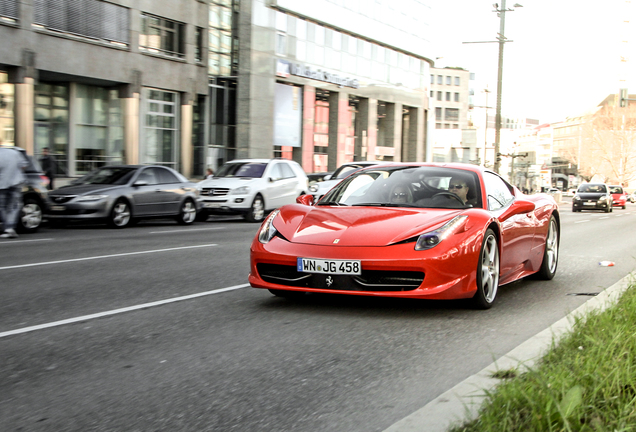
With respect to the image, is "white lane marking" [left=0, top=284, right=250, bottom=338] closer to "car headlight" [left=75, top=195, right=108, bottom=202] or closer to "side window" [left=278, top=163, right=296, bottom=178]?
"car headlight" [left=75, top=195, right=108, bottom=202]

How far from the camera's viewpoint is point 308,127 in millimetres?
41969

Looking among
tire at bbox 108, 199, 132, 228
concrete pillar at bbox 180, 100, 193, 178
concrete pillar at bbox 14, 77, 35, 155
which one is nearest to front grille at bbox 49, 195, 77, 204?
tire at bbox 108, 199, 132, 228

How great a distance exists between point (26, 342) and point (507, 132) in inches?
6161

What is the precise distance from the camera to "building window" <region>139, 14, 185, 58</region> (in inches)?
1173

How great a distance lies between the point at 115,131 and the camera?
96.6ft

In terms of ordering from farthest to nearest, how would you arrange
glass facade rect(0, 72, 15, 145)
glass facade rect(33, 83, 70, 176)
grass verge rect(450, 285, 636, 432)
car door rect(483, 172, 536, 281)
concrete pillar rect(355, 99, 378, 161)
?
concrete pillar rect(355, 99, 378, 161), glass facade rect(33, 83, 70, 176), glass facade rect(0, 72, 15, 145), car door rect(483, 172, 536, 281), grass verge rect(450, 285, 636, 432)

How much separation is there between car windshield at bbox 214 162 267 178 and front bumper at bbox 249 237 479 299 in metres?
14.9

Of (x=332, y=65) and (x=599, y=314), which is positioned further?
(x=332, y=65)

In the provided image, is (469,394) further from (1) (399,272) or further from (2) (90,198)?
(2) (90,198)

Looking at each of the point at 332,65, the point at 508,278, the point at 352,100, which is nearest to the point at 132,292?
the point at 508,278

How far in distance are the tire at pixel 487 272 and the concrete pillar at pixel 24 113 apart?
68.2 feet

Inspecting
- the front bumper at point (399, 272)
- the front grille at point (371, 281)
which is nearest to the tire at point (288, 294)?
the front bumper at point (399, 272)

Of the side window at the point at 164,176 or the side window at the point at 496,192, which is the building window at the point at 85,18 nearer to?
the side window at the point at 164,176

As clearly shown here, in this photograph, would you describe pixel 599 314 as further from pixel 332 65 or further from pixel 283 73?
pixel 332 65
